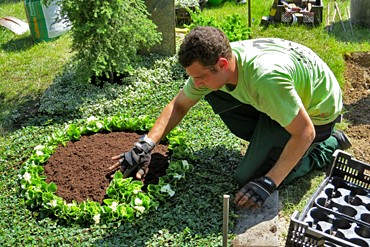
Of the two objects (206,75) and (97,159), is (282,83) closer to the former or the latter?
(206,75)

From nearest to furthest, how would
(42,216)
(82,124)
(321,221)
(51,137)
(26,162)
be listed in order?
(321,221)
(42,216)
(26,162)
(51,137)
(82,124)

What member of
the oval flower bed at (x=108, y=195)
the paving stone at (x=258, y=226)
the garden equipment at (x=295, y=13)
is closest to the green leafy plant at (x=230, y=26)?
the garden equipment at (x=295, y=13)

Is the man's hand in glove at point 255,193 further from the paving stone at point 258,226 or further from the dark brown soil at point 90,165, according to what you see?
the dark brown soil at point 90,165

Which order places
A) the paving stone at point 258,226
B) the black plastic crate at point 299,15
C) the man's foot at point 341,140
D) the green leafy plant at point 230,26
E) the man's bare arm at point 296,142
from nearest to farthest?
the man's bare arm at point 296,142 → the paving stone at point 258,226 → the man's foot at point 341,140 → the green leafy plant at point 230,26 → the black plastic crate at point 299,15

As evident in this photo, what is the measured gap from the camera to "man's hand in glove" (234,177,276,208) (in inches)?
126

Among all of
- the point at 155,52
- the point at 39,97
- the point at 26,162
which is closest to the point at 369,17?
the point at 155,52

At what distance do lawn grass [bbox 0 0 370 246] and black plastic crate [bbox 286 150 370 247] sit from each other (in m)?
0.33

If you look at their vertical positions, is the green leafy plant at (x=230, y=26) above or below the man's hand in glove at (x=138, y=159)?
above

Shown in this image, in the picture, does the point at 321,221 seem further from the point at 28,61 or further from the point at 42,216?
the point at 28,61

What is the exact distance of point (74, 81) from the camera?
5.14 metres

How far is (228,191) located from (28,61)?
12.7ft

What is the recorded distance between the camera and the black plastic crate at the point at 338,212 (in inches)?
115

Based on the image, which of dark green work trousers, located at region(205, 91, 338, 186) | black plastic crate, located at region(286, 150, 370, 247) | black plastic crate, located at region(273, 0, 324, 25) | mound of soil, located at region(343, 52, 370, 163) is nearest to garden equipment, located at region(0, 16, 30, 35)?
black plastic crate, located at region(273, 0, 324, 25)

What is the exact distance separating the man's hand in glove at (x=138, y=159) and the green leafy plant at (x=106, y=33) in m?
1.44
